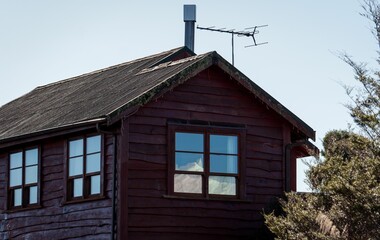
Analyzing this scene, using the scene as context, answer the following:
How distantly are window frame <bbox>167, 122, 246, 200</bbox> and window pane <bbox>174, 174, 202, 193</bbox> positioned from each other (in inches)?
3.1

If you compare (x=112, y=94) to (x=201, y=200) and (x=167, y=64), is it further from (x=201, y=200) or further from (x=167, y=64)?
(x=201, y=200)

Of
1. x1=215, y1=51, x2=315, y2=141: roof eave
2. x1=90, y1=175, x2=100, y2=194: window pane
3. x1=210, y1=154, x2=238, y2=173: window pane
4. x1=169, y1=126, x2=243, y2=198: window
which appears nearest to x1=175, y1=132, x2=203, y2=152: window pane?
x1=169, y1=126, x2=243, y2=198: window

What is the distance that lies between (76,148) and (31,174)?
88.9 inches

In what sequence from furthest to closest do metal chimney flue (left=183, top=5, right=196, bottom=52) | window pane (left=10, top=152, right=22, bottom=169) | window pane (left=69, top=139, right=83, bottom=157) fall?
metal chimney flue (left=183, top=5, right=196, bottom=52) → window pane (left=10, top=152, right=22, bottom=169) → window pane (left=69, top=139, right=83, bottom=157)

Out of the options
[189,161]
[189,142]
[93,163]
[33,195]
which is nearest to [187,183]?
[189,161]

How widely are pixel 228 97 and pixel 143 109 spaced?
260 cm

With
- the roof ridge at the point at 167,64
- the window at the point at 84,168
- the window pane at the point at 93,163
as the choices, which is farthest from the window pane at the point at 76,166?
the roof ridge at the point at 167,64

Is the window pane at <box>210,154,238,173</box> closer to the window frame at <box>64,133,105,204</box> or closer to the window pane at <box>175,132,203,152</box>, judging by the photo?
the window pane at <box>175,132,203,152</box>

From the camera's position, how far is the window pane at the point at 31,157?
28.9m

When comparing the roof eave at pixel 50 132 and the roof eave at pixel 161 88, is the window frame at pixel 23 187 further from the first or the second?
the roof eave at pixel 161 88

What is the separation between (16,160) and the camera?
97.1 ft

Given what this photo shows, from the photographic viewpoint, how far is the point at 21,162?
96.4 feet

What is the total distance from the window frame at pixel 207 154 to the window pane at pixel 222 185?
8 centimetres

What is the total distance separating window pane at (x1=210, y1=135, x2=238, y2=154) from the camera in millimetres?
27156
